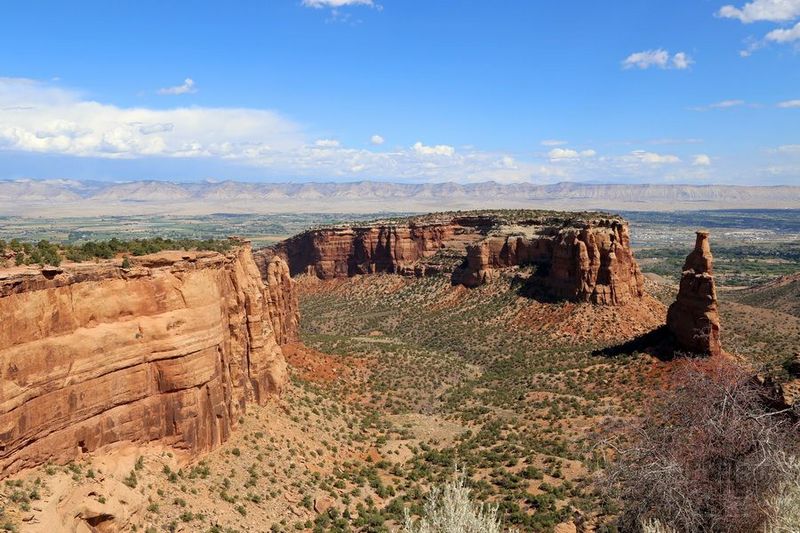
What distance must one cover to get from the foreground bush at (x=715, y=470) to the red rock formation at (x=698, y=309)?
2367 cm

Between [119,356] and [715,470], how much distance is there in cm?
2082

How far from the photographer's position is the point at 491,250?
78062 millimetres

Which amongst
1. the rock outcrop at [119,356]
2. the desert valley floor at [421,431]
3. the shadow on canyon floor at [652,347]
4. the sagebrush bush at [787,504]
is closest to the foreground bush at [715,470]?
the sagebrush bush at [787,504]

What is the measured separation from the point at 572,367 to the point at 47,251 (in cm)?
3977

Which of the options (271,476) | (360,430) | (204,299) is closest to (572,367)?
(360,430)

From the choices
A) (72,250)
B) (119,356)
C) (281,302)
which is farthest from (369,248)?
(119,356)

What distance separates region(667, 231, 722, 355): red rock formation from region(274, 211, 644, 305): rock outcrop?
1481 centimetres

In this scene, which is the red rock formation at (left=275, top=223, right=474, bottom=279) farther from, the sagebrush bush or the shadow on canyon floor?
the sagebrush bush

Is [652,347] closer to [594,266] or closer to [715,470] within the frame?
[594,266]

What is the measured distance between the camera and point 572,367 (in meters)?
49.5

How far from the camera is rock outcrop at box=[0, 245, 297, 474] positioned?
1897 centimetres

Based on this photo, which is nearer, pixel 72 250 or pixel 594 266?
pixel 72 250

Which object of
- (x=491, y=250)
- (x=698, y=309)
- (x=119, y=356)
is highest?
(x=119, y=356)

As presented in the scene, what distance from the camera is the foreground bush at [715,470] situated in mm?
16312
